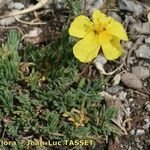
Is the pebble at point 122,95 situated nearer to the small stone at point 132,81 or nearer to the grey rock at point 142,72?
the small stone at point 132,81

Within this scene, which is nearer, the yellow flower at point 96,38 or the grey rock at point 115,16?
the yellow flower at point 96,38

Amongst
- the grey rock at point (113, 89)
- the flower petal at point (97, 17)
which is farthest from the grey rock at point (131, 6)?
the flower petal at point (97, 17)

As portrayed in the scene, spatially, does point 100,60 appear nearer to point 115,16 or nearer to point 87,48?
point 115,16

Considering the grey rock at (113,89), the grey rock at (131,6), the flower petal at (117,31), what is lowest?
the grey rock at (113,89)

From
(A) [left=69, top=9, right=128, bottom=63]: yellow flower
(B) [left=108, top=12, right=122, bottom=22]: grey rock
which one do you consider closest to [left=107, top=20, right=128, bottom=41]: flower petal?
(A) [left=69, top=9, right=128, bottom=63]: yellow flower

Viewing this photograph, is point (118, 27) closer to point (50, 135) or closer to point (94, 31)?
point (94, 31)

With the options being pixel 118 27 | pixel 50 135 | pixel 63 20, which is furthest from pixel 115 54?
pixel 63 20

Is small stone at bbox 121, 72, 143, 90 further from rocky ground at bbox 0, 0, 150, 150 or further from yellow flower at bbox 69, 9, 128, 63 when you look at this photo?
yellow flower at bbox 69, 9, 128, 63
